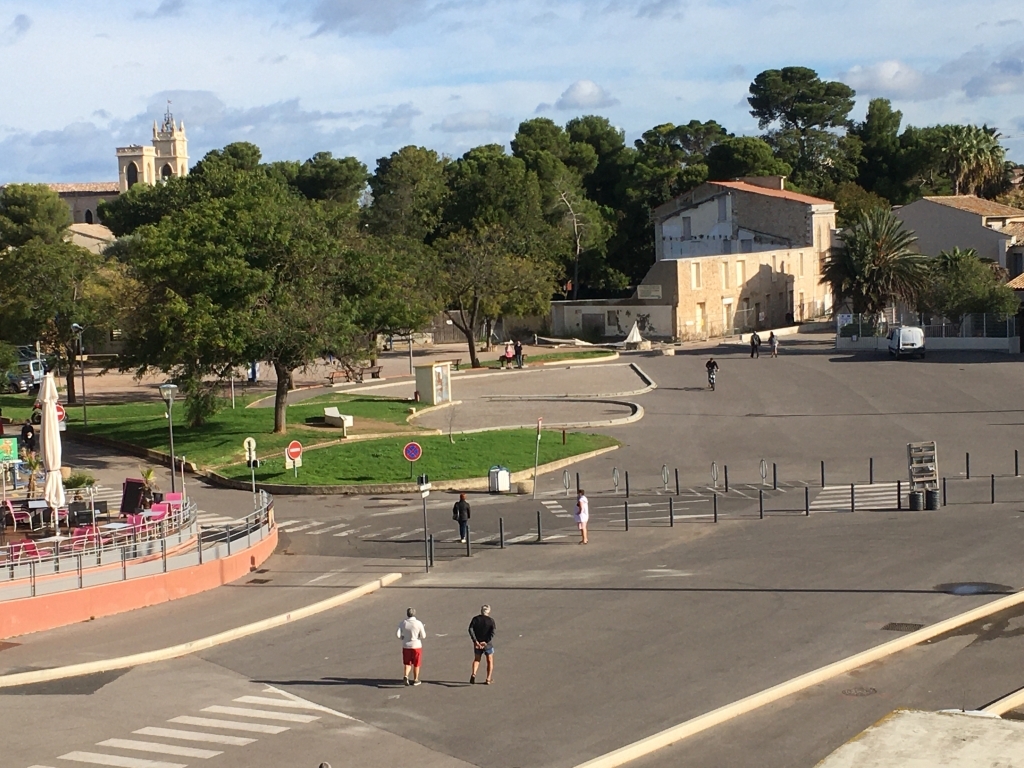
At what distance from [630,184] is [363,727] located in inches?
3742

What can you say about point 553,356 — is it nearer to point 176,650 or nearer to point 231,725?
point 176,650

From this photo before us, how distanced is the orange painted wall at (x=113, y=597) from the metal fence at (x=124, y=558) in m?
0.14

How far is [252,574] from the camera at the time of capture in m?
27.0

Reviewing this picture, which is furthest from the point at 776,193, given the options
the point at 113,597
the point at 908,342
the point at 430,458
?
the point at 113,597

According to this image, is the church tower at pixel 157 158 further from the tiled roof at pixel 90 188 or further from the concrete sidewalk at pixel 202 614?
the concrete sidewalk at pixel 202 614

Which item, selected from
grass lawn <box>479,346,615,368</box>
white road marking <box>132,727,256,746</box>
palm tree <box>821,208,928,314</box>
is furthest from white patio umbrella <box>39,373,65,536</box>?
palm tree <box>821,208,928,314</box>

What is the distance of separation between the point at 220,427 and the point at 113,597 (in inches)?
973

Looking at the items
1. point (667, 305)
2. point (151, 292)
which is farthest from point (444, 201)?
point (151, 292)

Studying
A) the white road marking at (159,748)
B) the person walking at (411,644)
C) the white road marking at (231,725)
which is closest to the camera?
the white road marking at (159,748)

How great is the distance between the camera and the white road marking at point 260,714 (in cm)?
1711

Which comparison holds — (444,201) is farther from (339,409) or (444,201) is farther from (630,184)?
(339,409)

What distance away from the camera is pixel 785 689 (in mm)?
17266

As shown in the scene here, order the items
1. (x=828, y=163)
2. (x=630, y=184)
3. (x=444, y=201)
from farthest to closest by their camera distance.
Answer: (x=828, y=163) → (x=630, y=184) → (x=444, y=201)

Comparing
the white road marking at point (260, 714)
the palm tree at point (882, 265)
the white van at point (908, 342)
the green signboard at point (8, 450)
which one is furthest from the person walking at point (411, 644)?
the palm tree at point (882, 265)
